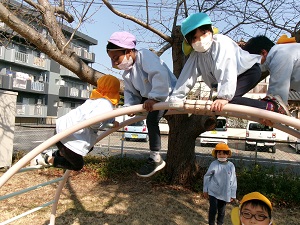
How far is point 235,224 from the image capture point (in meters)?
2.18

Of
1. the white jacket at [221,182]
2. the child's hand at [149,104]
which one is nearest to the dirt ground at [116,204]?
the white jacket at [221,182]

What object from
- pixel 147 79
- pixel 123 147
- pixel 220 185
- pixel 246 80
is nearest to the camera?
pixel 246 80

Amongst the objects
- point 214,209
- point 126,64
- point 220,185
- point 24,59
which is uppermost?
point 24,59

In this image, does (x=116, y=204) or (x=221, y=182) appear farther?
(x=116, y=204)

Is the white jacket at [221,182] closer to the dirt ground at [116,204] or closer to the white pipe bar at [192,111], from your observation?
the dirt ground at [116,204]

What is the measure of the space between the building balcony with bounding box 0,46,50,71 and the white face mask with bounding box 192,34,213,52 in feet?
68.3

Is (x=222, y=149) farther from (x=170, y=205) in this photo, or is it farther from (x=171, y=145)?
(x=171, y=145)

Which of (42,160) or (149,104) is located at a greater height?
(149,104)

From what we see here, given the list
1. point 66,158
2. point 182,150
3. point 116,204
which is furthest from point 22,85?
point 66,158

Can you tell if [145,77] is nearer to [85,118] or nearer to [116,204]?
[85,118]

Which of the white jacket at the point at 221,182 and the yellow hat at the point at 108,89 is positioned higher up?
the yellow hat at the point at 108,89

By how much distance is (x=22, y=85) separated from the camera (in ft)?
74.3

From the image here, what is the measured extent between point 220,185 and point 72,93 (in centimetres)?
2471

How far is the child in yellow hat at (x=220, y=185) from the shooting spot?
3.96m
